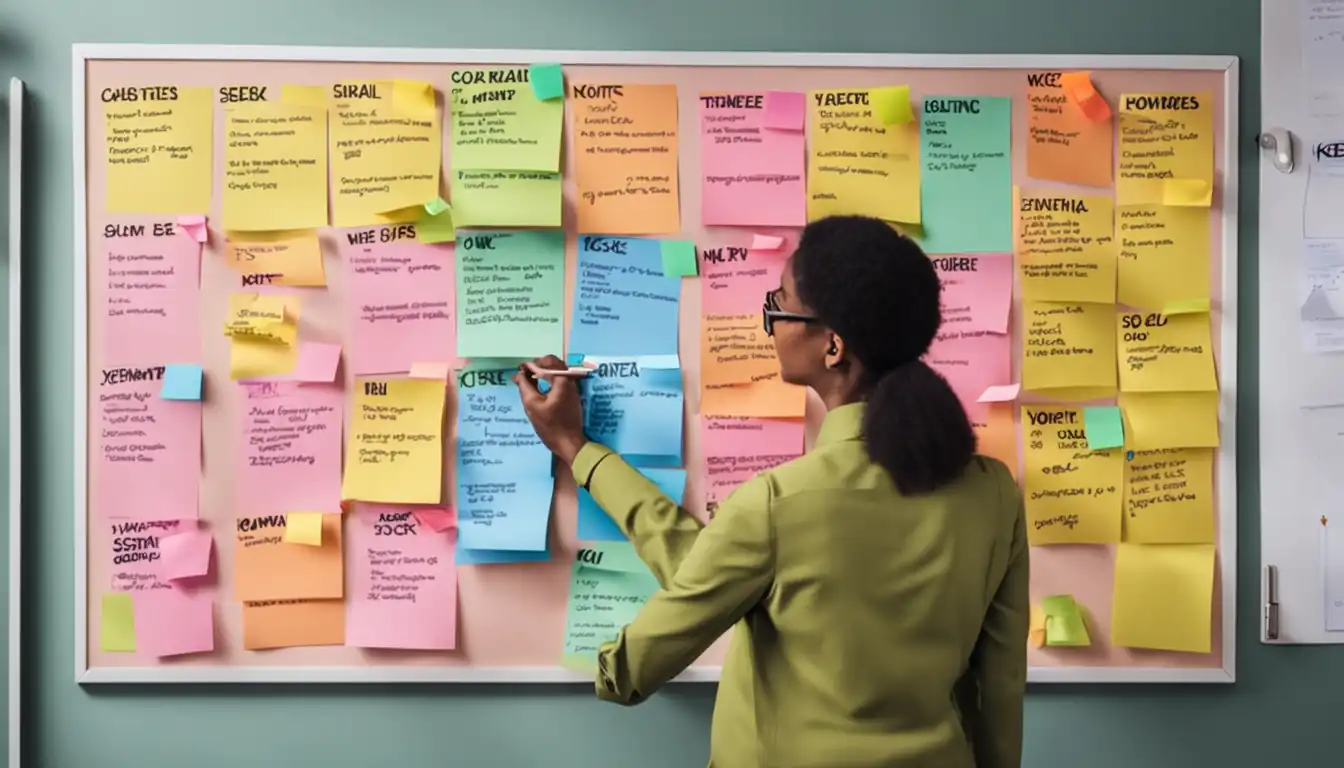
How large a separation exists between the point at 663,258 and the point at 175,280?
2.68 ft

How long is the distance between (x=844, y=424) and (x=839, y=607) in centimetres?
21

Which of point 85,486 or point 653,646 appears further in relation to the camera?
point 85,486

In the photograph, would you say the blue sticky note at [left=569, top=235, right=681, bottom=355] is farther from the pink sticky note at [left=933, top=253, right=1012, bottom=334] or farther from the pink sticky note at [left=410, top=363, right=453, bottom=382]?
the pink sticky note at [left=933, top=253, right=1012, bottom=334]

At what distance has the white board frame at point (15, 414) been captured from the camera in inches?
62.8

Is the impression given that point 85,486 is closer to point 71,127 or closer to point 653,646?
point 71,127

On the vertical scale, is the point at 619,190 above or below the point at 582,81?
below

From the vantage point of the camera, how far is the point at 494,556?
1614 mm

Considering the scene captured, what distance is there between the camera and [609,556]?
1617 millimetres

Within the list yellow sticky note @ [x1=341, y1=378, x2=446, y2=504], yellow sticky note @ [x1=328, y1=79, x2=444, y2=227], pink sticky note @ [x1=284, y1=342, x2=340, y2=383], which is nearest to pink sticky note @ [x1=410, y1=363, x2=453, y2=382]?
yellow sticky note @ [x1=341, y1=378, x2=446, y2=504]

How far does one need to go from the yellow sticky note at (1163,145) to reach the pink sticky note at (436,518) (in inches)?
49.6

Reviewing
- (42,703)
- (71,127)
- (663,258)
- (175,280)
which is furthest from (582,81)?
(42,703)

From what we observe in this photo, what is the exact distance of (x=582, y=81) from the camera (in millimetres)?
1621

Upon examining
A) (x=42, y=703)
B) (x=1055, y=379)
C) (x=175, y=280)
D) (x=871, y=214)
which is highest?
(x=871, y=214)

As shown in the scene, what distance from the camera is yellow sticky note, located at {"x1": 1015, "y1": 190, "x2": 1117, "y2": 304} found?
64.5 inches
